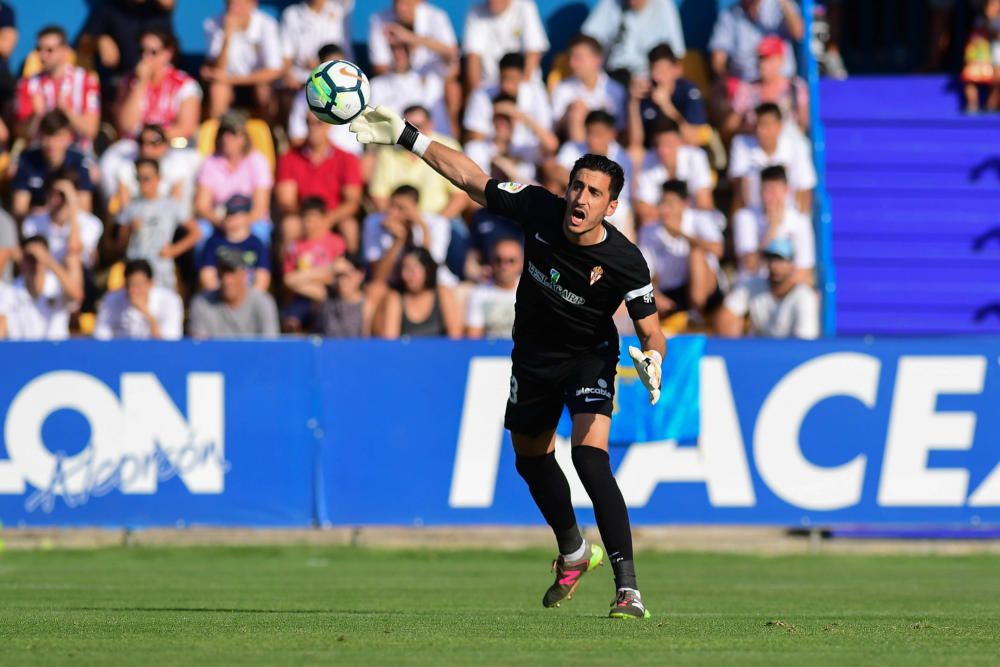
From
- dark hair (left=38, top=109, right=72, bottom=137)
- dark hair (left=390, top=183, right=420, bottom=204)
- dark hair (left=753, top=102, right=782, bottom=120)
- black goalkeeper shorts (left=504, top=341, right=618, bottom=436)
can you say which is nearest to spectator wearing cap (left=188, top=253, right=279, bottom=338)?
dark hair (left=390, top=183, right=420, bottom=204)

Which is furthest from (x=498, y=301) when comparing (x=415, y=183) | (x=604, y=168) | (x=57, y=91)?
(x=604, y=168)

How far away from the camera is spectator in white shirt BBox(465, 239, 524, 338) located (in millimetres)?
15680

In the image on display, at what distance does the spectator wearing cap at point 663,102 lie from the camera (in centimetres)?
1760

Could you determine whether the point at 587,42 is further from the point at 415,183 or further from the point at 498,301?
the point at 498,301

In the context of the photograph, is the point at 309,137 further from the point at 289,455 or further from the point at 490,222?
the point at 289,455

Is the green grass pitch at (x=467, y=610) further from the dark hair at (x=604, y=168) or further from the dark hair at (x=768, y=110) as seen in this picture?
the dark hair at (x=768, y=110)

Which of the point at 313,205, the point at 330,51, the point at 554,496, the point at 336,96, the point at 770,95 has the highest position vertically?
the point at 330,51

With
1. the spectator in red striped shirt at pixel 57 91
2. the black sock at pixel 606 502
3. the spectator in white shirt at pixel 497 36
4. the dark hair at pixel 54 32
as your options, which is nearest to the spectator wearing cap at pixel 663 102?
the spectator in white shirt at pixel 497 36

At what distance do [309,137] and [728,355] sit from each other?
5.12 meters

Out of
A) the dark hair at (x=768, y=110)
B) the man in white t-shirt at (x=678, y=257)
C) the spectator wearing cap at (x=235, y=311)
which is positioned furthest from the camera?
the dark hair at (x=768, y=110)

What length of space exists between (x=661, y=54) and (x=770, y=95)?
1259 mm

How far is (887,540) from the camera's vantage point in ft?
51.2

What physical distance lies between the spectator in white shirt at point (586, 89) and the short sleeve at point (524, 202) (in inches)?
359

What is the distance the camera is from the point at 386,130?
9023mm
